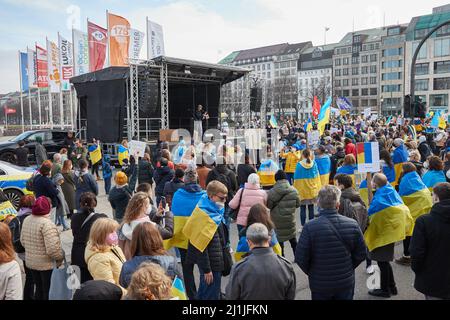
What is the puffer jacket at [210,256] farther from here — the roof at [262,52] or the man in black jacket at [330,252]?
the roof at [262,52]

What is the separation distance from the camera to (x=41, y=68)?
34.6 metres

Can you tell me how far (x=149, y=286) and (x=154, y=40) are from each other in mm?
21210

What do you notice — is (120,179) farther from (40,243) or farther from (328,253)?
(328,253)

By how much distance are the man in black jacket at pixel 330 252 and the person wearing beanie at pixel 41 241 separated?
2.68 meters

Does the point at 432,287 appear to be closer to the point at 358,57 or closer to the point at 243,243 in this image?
the point at 243,243

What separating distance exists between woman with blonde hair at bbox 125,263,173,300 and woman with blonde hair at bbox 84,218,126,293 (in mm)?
1141

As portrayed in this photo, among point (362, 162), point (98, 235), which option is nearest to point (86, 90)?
Result: point (362, 162)

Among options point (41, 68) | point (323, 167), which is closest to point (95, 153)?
point (323, 167)

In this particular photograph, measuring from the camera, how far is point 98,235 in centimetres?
404

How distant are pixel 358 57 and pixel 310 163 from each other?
104323 mm

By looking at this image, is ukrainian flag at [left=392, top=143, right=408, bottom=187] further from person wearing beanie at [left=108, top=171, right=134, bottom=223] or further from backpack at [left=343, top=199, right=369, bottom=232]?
person wearing beanie at [left=108, top=171, right=134, bottom=223]

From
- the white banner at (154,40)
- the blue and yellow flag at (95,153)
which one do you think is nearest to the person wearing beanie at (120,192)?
the blue and yellow flag at (95,153)

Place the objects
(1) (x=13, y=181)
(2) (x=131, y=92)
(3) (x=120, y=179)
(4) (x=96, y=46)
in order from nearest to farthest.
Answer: (3) (x=120, y=179), (1) (x=13, y=181), (2) (x=131, y=92), (4) (x=96, y=46)

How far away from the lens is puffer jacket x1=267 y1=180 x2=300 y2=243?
6.36 meters
